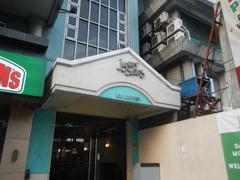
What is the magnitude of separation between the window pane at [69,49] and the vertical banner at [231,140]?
22.0 feet

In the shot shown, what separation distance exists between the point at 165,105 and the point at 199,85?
174 centimetres

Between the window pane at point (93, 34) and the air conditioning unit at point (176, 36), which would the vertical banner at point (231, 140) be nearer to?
the air conditioning unit at point (176, 36)

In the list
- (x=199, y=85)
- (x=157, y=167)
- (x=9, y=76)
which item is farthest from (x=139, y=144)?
(x=9, y=76)

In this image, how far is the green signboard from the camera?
5.94 metres

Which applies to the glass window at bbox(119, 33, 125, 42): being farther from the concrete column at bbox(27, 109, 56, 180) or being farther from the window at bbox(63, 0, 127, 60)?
the concrete column at bbox(27, 109, 56, 180)

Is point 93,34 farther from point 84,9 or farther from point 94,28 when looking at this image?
point 84,9

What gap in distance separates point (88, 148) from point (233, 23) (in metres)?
7.61

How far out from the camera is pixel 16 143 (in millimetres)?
6980

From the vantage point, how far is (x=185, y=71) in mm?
10711

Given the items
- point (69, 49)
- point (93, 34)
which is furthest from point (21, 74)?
point (93, 34)

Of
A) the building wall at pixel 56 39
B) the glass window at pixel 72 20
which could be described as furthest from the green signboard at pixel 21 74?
the glass window at pixel 72 20

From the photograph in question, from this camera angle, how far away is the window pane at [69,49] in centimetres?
938

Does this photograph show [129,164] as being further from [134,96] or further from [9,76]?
[9,76]

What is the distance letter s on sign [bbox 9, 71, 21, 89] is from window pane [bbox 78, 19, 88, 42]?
4464 mm
